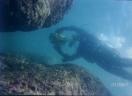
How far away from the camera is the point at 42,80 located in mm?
7414

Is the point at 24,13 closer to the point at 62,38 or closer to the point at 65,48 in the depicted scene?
the point at 62,38

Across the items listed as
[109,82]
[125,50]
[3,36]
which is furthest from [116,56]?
[3,36]

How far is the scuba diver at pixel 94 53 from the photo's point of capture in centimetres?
1412

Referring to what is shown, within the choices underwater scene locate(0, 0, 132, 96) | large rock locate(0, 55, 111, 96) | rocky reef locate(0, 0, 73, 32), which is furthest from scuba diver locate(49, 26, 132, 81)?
rocky reef locate(0, 0, 73, 32)

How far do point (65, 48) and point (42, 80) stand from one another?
842 centimetres

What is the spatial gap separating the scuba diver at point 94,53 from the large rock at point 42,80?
460 cm

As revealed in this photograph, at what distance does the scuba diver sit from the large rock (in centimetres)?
460

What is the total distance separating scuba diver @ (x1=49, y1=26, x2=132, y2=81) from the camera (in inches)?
556

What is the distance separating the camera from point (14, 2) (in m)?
8.68

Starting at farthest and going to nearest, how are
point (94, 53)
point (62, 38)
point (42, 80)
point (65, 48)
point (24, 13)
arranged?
point (65, 48)
point (62, 38)
point (94, 53)
point (24, 13)
point (42, 80)

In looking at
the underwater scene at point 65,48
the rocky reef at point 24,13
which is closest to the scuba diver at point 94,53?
the underwater scene at point 65,48

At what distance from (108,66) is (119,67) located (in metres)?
0.53

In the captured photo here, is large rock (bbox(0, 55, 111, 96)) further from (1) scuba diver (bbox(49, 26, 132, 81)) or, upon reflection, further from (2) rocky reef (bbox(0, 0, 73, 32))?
(1) scuba diver (bbox(49, 26, 132, 81))

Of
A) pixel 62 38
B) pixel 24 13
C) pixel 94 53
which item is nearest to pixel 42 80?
pixel 24 13
